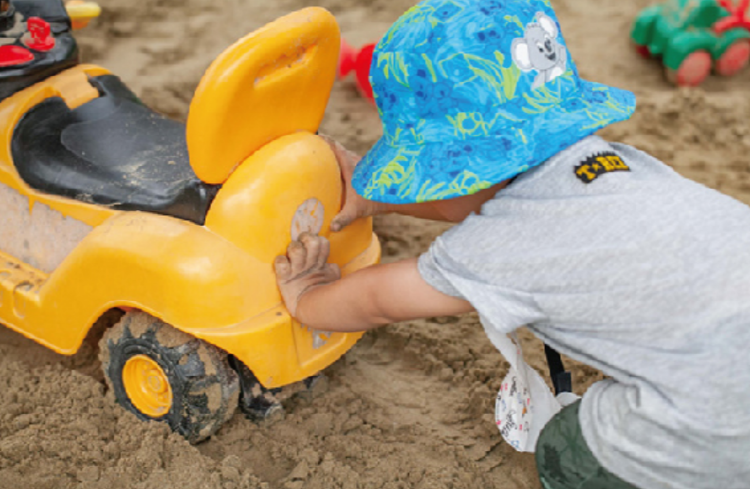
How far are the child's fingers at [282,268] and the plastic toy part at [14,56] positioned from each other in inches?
22.9

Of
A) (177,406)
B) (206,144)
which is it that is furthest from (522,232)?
(177,406)

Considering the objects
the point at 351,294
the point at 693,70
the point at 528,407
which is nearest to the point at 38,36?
the point at 351,294

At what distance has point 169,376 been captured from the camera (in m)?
1.05

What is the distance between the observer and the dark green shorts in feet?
2.70

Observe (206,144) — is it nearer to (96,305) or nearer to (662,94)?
(96,305)

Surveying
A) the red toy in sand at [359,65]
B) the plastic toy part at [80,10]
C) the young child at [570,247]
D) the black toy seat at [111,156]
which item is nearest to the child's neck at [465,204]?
the young child at [570,247]

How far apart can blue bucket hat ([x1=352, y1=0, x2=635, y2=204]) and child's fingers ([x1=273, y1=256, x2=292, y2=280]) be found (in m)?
0.21

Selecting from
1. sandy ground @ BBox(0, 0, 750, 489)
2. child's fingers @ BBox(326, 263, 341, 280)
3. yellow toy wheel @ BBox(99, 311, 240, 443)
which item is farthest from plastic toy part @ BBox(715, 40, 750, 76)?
yellow toy wheel @ BBox(99, 311, 240, 443)

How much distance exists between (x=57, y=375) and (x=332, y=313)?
0.54 metres

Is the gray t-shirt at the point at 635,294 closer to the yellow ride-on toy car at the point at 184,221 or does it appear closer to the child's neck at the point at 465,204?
the child's neck at the point at 465,204

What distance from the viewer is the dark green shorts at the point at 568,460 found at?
0.82 metres

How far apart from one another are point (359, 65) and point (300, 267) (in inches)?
49.9

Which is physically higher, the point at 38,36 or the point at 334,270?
the point at 38,36

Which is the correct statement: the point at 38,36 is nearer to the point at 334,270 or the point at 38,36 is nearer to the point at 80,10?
the point at 80,10
